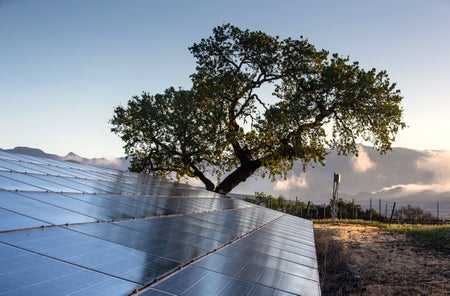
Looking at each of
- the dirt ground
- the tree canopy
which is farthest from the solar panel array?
the tree canopy

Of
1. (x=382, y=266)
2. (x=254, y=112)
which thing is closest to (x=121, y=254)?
(x=382, y=266)

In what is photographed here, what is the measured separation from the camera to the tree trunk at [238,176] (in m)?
34.8

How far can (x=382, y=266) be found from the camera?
52.3 ft

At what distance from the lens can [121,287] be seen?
356 centimetres

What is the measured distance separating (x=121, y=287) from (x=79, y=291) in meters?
0.45

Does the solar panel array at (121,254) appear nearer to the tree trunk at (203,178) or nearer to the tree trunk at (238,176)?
the tree trunk at (238,176)

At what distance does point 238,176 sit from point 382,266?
65.3 feet

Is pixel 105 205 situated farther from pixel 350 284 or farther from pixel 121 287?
pixel 350 284

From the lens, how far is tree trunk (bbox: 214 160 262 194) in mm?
34781

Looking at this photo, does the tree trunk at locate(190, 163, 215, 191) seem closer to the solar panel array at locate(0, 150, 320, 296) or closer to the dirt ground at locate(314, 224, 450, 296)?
the dirt ground at locate(314, 224, 450, 296)

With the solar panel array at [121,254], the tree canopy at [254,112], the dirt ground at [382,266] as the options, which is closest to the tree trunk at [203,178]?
the tree canopy at [254,112]

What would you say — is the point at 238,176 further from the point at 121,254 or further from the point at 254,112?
the point at 121,254

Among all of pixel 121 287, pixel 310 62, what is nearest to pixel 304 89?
pixel 310 62

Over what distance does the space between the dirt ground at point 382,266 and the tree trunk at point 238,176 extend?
12.6 metres
